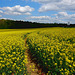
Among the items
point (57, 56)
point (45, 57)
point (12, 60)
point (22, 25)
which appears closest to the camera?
point (12, 60)

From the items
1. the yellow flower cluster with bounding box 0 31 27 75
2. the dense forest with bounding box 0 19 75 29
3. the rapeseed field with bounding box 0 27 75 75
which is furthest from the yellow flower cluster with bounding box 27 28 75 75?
the dense forest with bounding box 0 19 75 29

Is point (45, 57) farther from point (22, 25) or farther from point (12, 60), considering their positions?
point (22, 25)

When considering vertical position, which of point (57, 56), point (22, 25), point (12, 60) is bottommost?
point (12, 60)

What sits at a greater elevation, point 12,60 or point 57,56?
point 57,56

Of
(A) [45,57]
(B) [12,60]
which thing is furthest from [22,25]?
(B) [12,60]

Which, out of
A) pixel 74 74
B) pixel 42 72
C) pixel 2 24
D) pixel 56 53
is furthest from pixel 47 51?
pixel 2 24

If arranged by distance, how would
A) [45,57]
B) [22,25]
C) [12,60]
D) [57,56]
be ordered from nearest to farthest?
1. [12,60]
2. [57,56]
3. [45,57]
4. [22,25]

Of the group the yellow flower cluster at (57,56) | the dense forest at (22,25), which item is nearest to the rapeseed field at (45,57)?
the yellow flower cluster at (57,56)

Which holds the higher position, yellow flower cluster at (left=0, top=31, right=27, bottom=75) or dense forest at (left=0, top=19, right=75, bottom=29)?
dense forest at (left=0, top=19, right=75, bottom=29)

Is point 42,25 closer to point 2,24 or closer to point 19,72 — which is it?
point 2,24

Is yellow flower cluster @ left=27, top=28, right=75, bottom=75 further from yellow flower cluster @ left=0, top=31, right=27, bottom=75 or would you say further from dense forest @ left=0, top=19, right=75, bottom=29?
dense forest @ left=0, top=19, right=75, bottom=29

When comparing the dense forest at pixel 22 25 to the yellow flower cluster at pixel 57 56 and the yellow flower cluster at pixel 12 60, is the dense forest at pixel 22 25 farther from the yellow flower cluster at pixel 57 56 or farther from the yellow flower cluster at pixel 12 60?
the yellow flower cluster at pixel 12 60

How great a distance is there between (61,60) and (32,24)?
80.6 meters

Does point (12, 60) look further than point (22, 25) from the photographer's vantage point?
No
